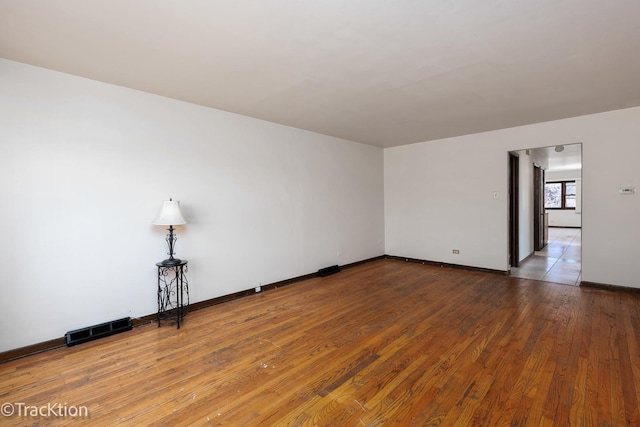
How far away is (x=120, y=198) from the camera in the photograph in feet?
10.2

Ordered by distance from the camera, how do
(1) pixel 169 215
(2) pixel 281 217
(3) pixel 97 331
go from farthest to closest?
1. (2) pixel 281 217
2. (1) pixel 169 215
3. (3) pixel 97 331

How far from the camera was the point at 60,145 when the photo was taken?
279 cm

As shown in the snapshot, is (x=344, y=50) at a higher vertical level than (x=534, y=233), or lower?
higher

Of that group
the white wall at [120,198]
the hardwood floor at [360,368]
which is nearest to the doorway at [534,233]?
the hardwood floor at [360,368]

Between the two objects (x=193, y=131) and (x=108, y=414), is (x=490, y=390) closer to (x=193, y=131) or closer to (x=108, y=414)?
(x=108, y=414)

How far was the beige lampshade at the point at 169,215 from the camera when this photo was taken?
3.09m

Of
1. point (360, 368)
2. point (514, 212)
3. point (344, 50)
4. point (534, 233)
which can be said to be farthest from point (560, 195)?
point (360, 368)

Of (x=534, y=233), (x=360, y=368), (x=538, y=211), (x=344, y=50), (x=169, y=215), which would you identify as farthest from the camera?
(x=538, y=211)

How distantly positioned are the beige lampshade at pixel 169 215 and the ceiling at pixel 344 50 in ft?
4.24

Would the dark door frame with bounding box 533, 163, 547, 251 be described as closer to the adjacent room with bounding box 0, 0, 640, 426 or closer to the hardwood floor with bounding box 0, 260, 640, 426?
the adjacent room with bounding box 0, 0, 640, 426

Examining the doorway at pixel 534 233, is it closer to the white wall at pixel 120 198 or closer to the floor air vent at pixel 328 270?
the floor air vent at pixel 328 270

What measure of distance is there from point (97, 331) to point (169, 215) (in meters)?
1.34

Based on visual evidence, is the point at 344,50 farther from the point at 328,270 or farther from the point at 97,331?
the point at 328,270

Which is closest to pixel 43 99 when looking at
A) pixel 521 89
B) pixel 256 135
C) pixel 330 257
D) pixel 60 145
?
pixel 60 145
